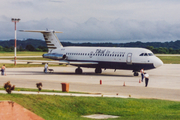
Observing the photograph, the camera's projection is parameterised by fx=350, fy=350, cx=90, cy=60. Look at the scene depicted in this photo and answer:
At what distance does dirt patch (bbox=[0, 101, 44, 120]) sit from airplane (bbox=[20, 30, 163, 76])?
2748cm

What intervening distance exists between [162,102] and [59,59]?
95.1ft

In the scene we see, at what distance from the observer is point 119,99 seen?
912 inches

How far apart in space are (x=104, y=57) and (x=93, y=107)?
83.1 ft

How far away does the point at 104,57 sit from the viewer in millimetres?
46375

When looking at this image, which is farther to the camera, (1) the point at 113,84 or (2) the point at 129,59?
(2) the point at 129,59

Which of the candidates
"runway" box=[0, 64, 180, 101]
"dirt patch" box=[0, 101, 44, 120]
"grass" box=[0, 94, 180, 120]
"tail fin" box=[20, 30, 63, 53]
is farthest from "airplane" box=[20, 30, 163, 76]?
"dirt patch" box=[0, 101, 44, 120]

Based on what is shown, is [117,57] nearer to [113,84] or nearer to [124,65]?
[124,65]

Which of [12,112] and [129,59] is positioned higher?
[129,59]

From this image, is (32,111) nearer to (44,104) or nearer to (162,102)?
(44,104)

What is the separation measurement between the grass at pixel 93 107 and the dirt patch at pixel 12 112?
1.18 m

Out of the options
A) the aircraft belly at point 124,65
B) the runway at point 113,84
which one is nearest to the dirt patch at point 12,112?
the runway at point 113,84

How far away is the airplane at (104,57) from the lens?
1707 inches

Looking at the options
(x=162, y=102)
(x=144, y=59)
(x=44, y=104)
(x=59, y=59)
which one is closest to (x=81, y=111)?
(x=44, y=104)

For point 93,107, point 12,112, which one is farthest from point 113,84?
point 12,112
